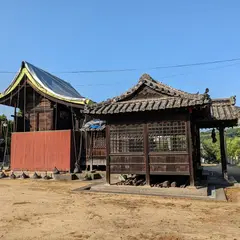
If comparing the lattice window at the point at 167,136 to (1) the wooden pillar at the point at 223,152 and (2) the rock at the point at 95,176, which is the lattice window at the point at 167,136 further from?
(2) the rock at the point at 95,176

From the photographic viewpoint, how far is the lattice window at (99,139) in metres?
18.9

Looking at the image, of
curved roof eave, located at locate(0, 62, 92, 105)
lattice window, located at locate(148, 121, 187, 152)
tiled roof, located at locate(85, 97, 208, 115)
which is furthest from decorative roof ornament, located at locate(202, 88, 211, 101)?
curved roof eave, located at locate(0, 62, 92, 105)

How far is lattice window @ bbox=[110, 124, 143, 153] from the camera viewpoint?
11883mm

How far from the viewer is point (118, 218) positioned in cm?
696

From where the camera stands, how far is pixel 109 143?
40.4 feet

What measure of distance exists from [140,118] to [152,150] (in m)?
1.54

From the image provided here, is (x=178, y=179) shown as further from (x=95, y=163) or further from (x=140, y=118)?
(x=95, y=163)

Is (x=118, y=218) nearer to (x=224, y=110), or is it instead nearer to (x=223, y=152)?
(x=223, y=152)

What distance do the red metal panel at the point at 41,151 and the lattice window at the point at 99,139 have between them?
189 centimetres

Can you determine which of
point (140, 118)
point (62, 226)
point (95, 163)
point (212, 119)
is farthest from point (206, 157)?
point (62, 226)

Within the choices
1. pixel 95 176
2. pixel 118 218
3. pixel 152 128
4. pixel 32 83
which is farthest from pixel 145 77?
pixel 32 83

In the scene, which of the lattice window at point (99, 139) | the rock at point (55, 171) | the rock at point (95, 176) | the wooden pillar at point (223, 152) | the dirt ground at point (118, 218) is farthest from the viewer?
the lattice window at point (99, 139)

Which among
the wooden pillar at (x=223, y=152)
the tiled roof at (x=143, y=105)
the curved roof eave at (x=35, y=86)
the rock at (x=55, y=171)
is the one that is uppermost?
the curved roof eave at (x=35, y=86)

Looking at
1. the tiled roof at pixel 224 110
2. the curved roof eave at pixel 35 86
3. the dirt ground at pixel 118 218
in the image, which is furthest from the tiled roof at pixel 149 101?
the curved roof eave at pixel 35 86
